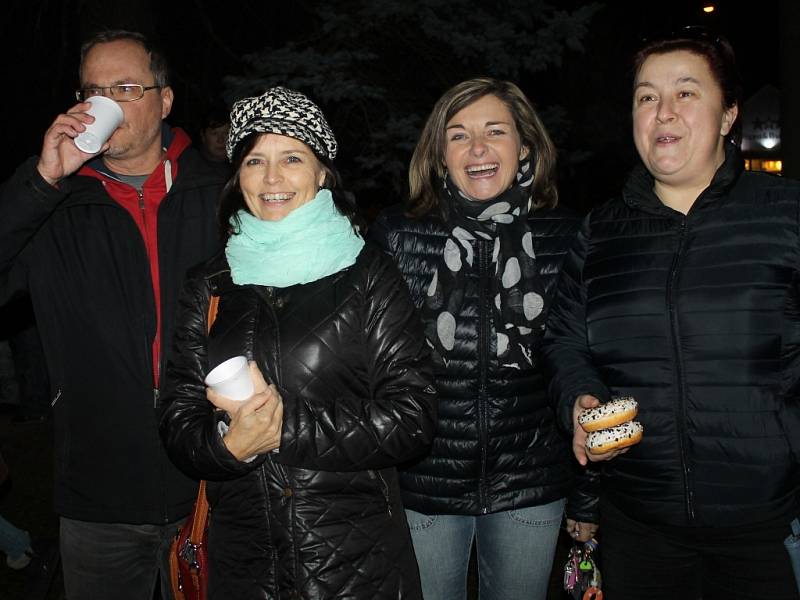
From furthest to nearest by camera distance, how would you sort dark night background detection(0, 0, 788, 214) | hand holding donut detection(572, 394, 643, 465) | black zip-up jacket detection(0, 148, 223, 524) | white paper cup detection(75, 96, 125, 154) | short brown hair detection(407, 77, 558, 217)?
1. dark night background detection(0, 0, 788, 214)
2. short brown hair detection(407, 77, 558, 217)
3. black zip-up jacket detection(0, 148, 223, 524)
4. white paper cup detection(75, 96, 125, 154)
5. hand holding donut detection(572, 394, 643, 465)

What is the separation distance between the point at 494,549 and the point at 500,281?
3.50 feet

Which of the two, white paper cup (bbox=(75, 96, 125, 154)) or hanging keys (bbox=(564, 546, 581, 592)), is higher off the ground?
white paper cup (bbox=(75, 96, 125, 154))

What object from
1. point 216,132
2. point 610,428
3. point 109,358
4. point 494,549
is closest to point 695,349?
point 610,428

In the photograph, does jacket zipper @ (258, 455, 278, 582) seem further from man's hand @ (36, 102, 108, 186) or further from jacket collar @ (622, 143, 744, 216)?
jacket collar @ (622, 143, 744, 216)

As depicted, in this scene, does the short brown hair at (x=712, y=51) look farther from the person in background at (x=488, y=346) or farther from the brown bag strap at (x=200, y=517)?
the brown bag strap at (x=200, y=517)

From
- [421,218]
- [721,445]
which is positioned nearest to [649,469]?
[721,445]

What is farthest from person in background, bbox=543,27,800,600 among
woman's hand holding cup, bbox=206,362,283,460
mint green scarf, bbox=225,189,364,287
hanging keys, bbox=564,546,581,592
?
woman's hand holding cup, bbox=206,362,283,460

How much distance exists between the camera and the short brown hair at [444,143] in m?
3.06

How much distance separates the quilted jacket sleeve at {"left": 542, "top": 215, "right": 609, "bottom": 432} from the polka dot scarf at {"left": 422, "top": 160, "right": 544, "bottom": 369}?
0.31 feet

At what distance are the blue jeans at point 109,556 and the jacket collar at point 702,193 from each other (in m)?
2.08

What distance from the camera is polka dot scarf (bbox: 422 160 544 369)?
9.37 feet

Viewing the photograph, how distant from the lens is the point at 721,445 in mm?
2385

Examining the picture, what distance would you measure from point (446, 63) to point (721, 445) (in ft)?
18.3

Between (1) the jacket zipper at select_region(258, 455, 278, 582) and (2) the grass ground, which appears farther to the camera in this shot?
(2) the grass ground
